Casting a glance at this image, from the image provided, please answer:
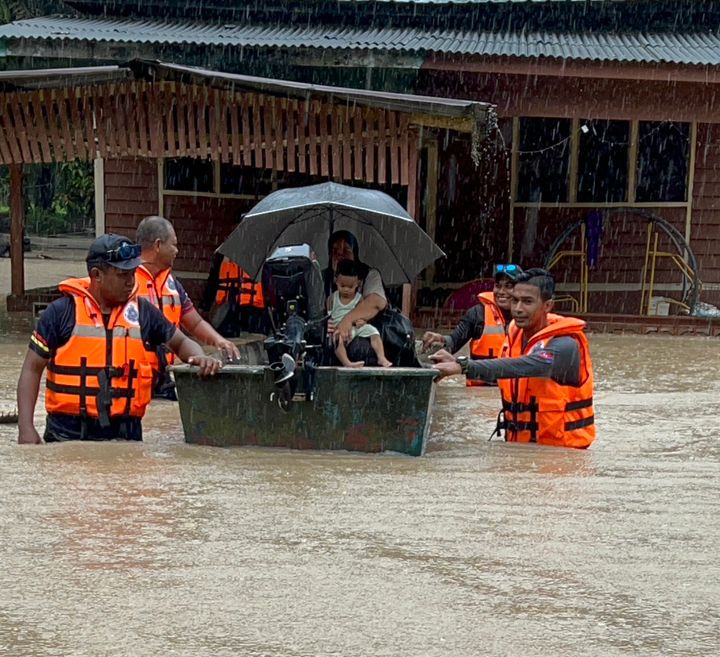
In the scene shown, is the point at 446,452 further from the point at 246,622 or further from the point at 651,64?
the point at 651,64

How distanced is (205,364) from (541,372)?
5.71ft

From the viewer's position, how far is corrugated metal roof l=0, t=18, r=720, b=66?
13.3 metres

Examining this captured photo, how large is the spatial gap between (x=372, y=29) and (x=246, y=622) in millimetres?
12678

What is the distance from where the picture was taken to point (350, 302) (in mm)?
7980

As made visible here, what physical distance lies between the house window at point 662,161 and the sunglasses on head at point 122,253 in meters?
11.0

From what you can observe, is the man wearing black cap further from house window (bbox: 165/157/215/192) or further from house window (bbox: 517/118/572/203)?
house window (bbox: 517/118/572/203)

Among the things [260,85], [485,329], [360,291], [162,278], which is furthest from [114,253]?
[260,85]

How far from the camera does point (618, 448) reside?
754cm

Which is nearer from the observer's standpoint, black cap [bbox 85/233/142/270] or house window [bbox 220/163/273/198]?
black cap [bbox 85/233/142/270]

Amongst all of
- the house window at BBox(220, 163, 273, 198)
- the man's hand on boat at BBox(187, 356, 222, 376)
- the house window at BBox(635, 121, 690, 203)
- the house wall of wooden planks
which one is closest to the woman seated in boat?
the man's hand on boat at BBox(187, 356, 222, 376)

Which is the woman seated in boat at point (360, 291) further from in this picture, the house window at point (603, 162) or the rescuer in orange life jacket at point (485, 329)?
the house window at point (603, 162)

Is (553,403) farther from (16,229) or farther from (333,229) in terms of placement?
(16,229)

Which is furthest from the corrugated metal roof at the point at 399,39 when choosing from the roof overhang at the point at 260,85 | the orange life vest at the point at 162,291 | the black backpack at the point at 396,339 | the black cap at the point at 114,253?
the black cap at the point at 114,253

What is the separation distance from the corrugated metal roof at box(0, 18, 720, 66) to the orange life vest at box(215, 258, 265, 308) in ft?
8.50
